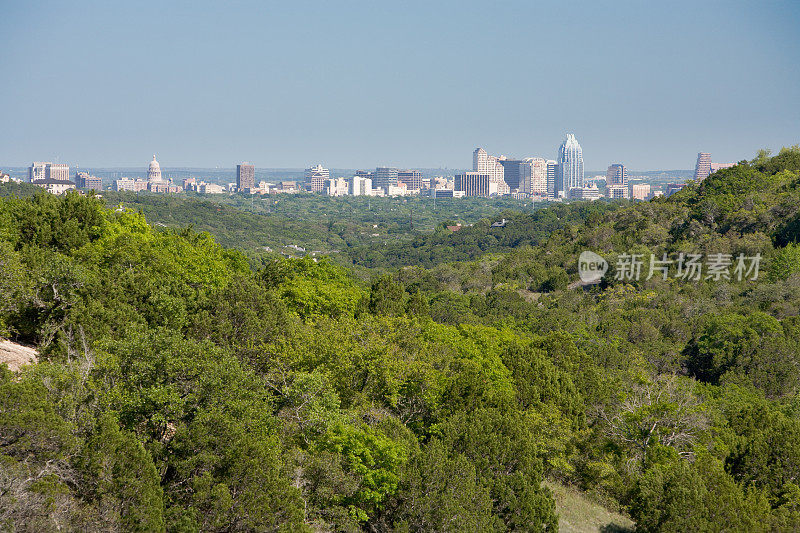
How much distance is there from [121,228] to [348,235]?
16235cm

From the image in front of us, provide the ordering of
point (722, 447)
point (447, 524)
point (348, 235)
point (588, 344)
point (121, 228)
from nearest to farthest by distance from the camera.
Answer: point (447, 524), point (722, 447), point (121, 228), point (588, 344), point (348, 235)

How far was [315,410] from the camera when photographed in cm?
1783

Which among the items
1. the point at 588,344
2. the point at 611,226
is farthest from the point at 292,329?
the point at 611,226

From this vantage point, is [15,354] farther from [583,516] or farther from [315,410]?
[583,516]

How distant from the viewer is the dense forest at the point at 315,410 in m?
13.7

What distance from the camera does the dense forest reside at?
45.1 feet

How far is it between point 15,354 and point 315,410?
9458 mm

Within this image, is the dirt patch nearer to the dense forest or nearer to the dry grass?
the dense forest

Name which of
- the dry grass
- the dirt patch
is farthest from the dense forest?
the dry grass

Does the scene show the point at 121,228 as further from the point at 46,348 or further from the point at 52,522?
the point at 52,522

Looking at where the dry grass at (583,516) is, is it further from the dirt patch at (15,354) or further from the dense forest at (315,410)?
the dirt patch at (15,354)

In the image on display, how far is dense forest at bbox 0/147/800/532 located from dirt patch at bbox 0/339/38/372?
442 millimetres

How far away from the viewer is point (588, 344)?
4216 centimetres

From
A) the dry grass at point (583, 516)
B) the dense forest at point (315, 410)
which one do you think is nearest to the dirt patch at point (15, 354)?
the dense forest at point (315, 410)
